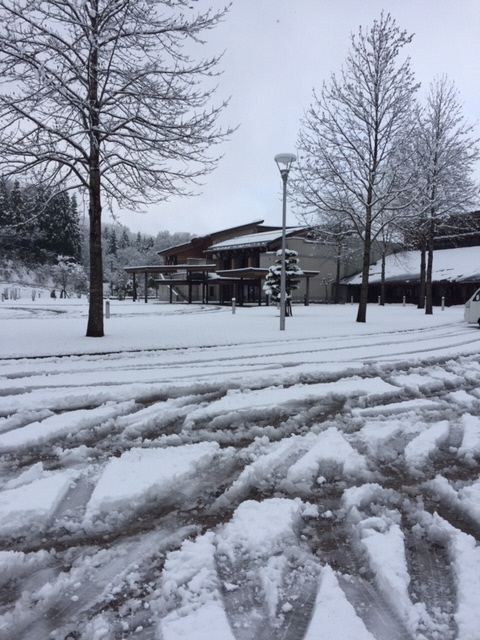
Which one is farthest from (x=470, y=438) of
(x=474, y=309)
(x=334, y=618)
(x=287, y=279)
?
(x=287, y=279)

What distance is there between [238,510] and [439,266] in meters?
39.8

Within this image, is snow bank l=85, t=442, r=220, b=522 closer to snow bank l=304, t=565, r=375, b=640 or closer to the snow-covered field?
the snow-covered field

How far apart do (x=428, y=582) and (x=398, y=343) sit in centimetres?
977

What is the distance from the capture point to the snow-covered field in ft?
6.61

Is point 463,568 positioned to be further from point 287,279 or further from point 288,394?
point 287,279

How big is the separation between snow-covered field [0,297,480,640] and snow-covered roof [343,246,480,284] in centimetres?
3216

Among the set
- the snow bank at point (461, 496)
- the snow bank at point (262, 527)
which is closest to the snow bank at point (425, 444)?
the snow bank at point (461, 496)

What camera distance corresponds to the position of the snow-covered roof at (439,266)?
34.7 meters

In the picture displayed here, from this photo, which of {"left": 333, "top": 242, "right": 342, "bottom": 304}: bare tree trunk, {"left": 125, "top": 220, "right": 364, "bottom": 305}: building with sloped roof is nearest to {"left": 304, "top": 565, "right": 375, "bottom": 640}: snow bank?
{"left": 125, "top": 220, "right": 364, "bottom": 305}: building with sloped roof

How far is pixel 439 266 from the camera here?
124ft

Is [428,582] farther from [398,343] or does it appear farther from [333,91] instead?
[333,91]

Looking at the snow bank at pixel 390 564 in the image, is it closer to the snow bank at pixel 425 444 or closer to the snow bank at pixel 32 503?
the snow bank at pixel 425 444

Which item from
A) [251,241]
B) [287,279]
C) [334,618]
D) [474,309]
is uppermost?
[251,241]

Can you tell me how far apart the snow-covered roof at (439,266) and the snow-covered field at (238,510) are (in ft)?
106
